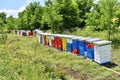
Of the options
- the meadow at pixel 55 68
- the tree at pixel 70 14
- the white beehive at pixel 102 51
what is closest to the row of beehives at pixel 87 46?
the white beehive at pixel 102 51

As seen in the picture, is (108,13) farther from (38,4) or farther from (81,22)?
(38,4)

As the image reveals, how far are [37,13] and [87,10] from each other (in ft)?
64.2

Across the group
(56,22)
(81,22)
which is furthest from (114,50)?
(81,22)

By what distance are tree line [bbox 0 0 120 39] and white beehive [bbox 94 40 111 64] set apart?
9549 mm

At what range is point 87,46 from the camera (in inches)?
950

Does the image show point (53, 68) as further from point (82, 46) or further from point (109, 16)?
point (109, 16)

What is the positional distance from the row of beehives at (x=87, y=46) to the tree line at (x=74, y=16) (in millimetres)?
4920

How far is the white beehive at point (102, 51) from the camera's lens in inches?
862

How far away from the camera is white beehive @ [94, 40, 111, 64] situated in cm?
2189

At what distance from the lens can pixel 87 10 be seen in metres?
53.8

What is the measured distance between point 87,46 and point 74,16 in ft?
79.9

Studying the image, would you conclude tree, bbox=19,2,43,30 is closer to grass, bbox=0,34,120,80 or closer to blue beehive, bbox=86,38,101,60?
grass, bbox=0,34,120,80

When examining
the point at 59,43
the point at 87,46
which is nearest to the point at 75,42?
the point at 87,46

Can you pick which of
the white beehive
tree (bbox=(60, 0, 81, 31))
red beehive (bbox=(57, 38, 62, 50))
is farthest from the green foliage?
tree (bbox=(60, 0, 81, 31))
